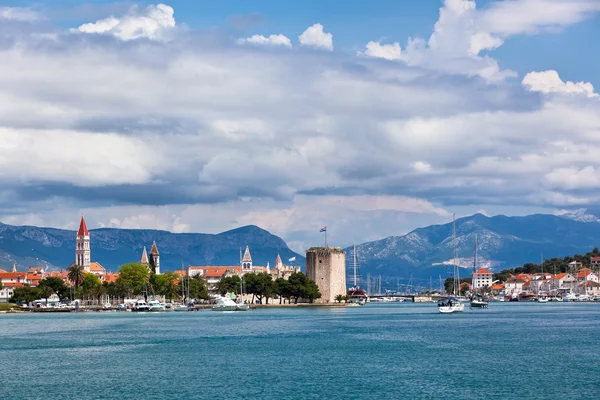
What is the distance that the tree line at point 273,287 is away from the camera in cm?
14238

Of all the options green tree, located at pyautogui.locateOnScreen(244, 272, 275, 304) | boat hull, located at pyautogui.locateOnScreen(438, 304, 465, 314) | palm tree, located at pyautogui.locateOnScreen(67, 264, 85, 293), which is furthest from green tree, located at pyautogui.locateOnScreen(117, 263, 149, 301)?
boat hull, located at pyautogui.locateOnScreen(438, 304, 465, 314)

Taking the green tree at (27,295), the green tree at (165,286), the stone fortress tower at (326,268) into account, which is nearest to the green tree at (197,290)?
the green tree at (165,286)

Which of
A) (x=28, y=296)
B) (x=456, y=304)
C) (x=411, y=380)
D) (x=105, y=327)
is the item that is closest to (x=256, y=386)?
(x=411, y=380)

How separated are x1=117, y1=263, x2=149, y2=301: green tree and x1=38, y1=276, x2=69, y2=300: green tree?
30.5ft

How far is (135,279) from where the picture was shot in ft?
522

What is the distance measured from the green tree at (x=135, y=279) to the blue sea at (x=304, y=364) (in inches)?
3152

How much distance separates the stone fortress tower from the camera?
468ft

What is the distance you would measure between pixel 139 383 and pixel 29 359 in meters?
14.0

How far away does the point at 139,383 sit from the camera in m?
41.8

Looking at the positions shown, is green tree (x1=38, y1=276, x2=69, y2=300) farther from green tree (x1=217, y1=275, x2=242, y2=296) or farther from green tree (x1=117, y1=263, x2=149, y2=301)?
green tree (x1=217, y1=275, x2=242, y2=296)

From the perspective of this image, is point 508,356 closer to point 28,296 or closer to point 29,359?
point 29,359

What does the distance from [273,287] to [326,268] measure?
35.7 ft

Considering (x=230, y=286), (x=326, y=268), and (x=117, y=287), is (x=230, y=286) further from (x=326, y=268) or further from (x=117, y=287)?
(x=326, y=268)

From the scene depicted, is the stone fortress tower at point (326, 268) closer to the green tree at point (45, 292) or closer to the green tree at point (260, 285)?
the green tree at point (260, 285)
